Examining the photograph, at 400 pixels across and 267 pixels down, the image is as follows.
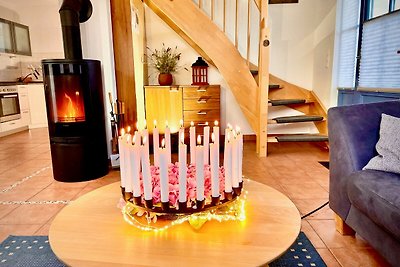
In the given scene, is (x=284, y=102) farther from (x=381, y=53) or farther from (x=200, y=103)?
(x=381, y=53)

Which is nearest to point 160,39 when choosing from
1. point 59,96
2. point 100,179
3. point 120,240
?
point 59,96

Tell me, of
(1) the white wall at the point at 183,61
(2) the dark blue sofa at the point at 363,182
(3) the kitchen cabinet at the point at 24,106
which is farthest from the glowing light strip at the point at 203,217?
(3) the kitchen cabinet at the point at 24,106

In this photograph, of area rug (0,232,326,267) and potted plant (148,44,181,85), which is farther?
potted plant (148,44,181,85)

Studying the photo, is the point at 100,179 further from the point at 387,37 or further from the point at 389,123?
the point at 387,37

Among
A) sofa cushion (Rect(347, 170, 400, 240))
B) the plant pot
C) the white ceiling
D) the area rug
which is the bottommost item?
the area rug

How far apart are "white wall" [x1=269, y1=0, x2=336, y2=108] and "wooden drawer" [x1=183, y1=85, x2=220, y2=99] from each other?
1162mm

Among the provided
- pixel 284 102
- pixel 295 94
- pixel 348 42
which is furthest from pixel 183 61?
pixel 348 42

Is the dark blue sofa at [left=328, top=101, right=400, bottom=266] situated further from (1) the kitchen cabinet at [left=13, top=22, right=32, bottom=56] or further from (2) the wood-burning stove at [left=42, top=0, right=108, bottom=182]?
(1) the kitchen cabinet at [left=13, top=22, right=32, bottom=56]

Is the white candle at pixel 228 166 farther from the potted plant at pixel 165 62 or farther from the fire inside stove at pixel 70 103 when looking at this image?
the potted plant at pixel 165 62

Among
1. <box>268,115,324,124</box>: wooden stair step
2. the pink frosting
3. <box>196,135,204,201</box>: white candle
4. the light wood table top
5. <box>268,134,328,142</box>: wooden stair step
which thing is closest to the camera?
the light wood table top

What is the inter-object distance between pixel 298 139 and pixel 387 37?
1.42m

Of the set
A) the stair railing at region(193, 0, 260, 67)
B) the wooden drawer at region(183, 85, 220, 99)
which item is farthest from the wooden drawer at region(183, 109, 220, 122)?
the stair railing at region(193, 0, 260, 67)

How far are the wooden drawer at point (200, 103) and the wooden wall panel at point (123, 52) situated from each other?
721 mm

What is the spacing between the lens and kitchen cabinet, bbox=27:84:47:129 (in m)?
5.89
